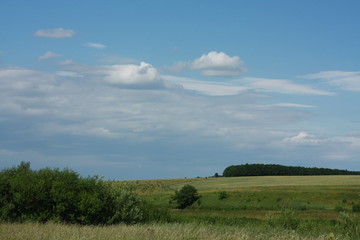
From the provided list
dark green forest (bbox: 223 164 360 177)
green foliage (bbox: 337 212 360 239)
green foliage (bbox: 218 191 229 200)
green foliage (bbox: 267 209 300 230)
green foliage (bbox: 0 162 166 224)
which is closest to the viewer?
green foliage (bbox: 337 212 360 239)

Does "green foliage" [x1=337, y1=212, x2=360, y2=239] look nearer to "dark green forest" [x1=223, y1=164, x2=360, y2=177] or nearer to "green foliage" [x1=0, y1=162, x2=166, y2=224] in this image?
"green foliage" [x1=0, y1=162, x2=166, y2=224]

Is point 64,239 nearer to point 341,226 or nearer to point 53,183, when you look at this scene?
Answer: point 53,183

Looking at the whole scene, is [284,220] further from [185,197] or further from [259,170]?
[259,170]

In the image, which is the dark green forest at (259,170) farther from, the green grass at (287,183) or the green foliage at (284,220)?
the green foliage at (284,220)

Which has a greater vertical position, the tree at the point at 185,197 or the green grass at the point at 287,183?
the green grass at the point at 287,183

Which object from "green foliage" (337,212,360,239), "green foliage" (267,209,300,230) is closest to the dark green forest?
"green foliage" (267,209,300,230)

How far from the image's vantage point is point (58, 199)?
32.3m

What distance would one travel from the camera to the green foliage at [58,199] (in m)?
32.0

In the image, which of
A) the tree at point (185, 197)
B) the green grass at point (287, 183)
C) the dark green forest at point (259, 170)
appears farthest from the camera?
the dark green forest at point (259, 170)

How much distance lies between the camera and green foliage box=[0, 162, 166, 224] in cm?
3195

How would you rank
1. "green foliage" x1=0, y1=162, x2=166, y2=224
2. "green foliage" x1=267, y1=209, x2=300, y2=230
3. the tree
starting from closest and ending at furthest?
1. "green foliage" x1=0, y1=162, x2=166, y2=224
2. "green foliage" x1=267, y1=209, x2=300, y2=230
3. the tree

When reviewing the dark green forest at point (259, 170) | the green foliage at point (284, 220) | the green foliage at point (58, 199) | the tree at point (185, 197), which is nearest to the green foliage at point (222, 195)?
the tree at point (185, 197)

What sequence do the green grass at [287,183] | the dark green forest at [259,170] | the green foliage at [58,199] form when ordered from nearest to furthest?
the green foliage at [58,199] < the green grass at [287,183] < the dark green forest at [259,170]

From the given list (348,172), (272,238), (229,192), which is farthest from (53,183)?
(348,172)
